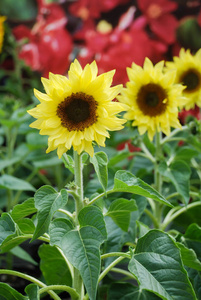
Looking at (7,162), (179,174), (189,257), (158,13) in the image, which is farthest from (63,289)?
(158,13)

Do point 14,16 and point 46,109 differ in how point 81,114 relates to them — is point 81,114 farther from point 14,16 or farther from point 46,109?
point 14,16

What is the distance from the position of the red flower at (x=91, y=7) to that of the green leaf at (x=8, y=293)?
117 centimetres

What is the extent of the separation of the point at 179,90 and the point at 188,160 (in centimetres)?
14

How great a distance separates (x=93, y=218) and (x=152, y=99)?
253 mm

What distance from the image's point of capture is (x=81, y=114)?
53 cm

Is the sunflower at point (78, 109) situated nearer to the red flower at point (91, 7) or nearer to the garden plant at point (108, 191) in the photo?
the garden plant at point (108, 191)

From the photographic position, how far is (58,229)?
506 millimetres

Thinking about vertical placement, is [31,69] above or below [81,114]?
above

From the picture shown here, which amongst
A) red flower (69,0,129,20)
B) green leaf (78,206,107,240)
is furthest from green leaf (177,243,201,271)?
red flower (69,0,129,20)

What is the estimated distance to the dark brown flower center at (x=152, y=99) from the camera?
69 cm

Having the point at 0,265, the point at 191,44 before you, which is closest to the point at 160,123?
the point at 0,265

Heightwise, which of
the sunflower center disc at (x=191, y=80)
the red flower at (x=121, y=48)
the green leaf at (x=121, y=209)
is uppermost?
the red flower at (x=121, y=48)

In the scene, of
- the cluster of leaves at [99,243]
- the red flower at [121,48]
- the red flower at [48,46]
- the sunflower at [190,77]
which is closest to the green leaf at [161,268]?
the cluster of leaves at [99,243]

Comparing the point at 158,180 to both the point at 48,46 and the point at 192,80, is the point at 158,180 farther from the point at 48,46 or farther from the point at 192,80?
the point at 48,46
